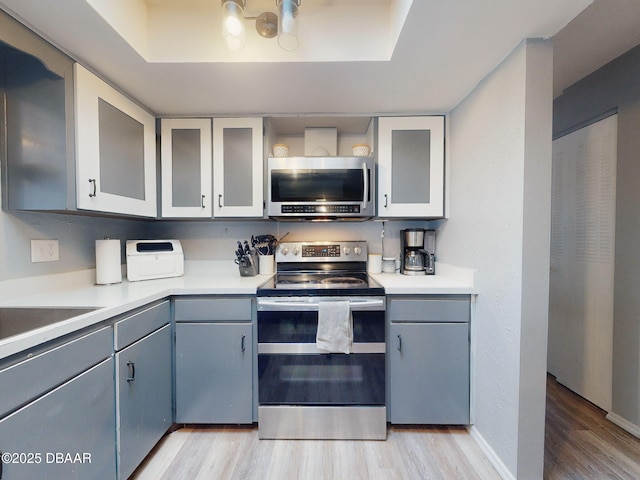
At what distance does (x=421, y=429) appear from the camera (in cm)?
161

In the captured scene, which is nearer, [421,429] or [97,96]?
[97,96]

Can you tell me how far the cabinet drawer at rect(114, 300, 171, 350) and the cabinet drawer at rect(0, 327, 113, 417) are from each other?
0.06 metres

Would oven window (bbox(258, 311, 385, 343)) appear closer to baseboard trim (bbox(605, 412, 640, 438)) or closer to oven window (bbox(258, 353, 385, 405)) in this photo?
oven window (bbox(258, 353, 385, 405))

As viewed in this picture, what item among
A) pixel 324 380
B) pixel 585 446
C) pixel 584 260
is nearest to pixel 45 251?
pixel 324 380

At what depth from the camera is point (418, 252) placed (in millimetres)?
2016

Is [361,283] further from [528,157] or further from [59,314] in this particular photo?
[59,314]

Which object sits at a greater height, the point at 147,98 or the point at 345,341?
the point at 147,98

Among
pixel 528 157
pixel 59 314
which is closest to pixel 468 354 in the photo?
pixel 528 157

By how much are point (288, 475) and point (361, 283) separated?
109 centimetres

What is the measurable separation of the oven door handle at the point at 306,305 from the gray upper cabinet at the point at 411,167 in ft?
2.24

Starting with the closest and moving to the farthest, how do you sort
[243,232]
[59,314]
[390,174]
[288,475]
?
[59,314]
[288,475]
[390,174]
[243,232]

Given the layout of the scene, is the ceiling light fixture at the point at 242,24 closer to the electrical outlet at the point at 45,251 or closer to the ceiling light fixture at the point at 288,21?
the ceiling light fixture at the point at 288,21

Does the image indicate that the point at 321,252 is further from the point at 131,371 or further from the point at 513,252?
the point at 131,371

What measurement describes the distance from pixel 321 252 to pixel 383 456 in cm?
132
